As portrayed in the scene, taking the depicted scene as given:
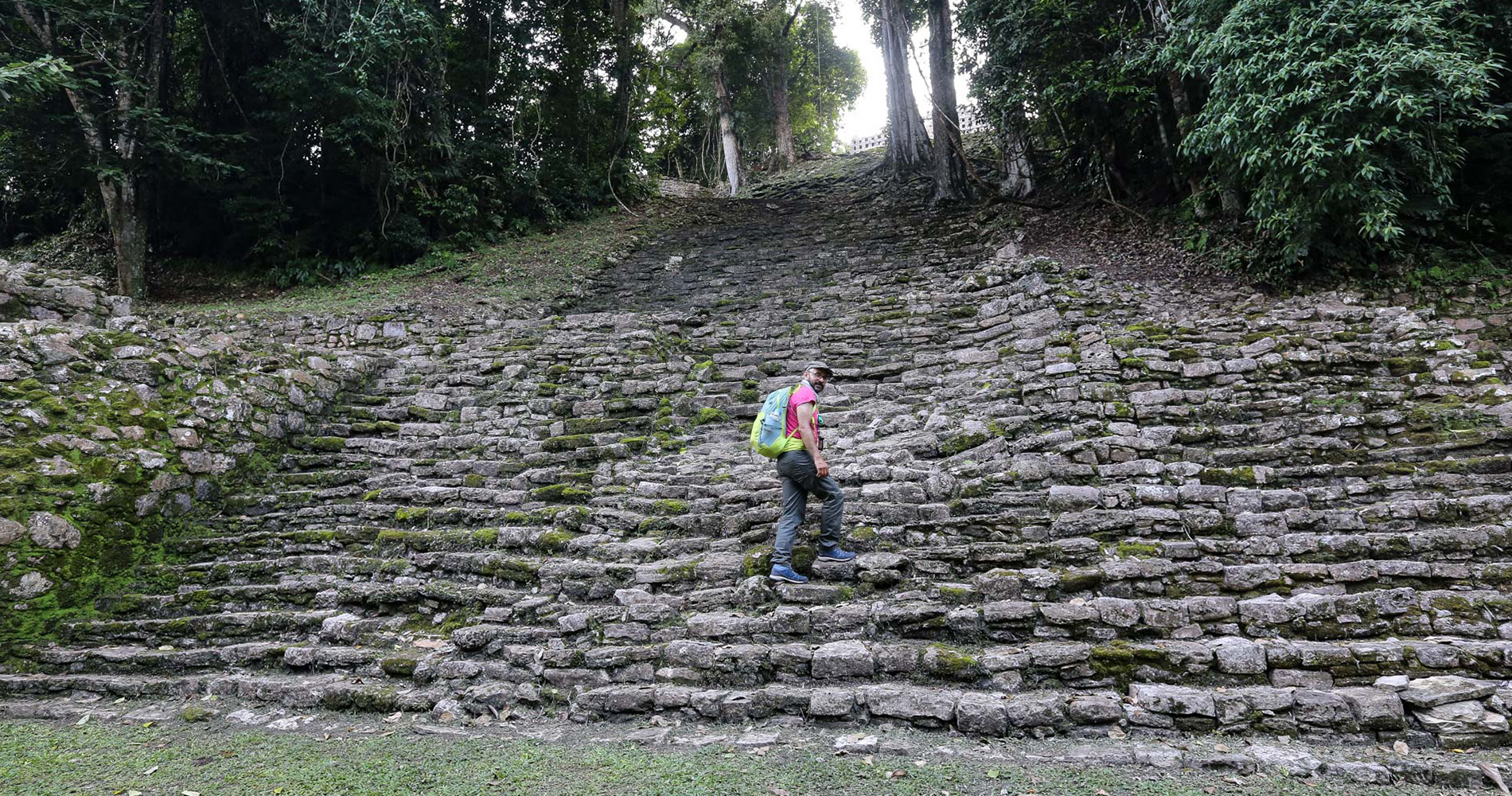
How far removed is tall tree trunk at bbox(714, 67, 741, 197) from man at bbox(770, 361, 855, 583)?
16732 millimetres

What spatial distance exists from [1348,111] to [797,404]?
5981mm

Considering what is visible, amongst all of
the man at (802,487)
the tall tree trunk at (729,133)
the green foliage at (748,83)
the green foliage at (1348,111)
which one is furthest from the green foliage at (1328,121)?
the tall tree trunk at (729,133)

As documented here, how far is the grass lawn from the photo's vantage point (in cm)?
283

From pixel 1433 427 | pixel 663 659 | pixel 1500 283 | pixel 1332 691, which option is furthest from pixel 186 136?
pixel 1500 283

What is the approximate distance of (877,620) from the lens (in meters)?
3.91

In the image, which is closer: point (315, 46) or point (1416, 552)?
point (1416, 552)

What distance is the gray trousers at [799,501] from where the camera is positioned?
14.1 feet

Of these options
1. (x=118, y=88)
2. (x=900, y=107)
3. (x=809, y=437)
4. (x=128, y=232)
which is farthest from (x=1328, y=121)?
(x=128, y=232)

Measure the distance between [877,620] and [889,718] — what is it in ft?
2.05

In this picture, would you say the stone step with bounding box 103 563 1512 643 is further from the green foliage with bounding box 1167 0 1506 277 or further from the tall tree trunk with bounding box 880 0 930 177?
the tall tree trunk with bounding box 880 0 930 177

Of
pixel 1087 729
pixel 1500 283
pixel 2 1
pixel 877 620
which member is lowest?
pixel 1087 729

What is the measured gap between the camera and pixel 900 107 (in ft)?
50.9

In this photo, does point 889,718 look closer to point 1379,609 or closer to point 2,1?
point 1379,609

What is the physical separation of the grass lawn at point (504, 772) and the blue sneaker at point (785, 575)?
1144 mm
